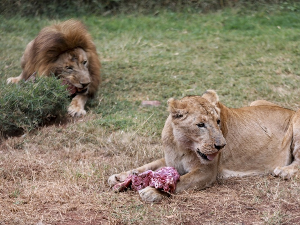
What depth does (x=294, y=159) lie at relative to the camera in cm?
507

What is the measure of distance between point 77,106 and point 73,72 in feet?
1.63

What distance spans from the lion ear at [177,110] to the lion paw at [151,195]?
0.68 m

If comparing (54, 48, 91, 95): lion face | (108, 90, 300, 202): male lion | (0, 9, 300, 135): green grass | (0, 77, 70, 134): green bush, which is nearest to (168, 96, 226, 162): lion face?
(108, 90, 300, 202): male lion

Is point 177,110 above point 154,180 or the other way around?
above

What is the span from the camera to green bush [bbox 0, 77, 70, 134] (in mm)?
6086

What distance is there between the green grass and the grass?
0.02 m

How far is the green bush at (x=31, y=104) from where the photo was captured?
609cm

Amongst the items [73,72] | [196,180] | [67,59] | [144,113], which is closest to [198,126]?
[196,180]

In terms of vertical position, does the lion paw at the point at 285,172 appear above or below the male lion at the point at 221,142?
below

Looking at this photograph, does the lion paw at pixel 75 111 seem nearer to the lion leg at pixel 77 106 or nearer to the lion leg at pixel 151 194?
the lion leg at pixel 77 106

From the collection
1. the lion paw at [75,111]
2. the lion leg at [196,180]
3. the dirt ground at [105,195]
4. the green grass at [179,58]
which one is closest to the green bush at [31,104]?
the lion paw at [75,111]

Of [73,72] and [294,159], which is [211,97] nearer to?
[294,159]

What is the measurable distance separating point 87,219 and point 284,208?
1517 mm

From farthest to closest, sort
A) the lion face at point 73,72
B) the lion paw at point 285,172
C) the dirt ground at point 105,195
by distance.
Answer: the lion face at point 73,72, the lion paw at point 285,172, the dirt ground at point 105,195
